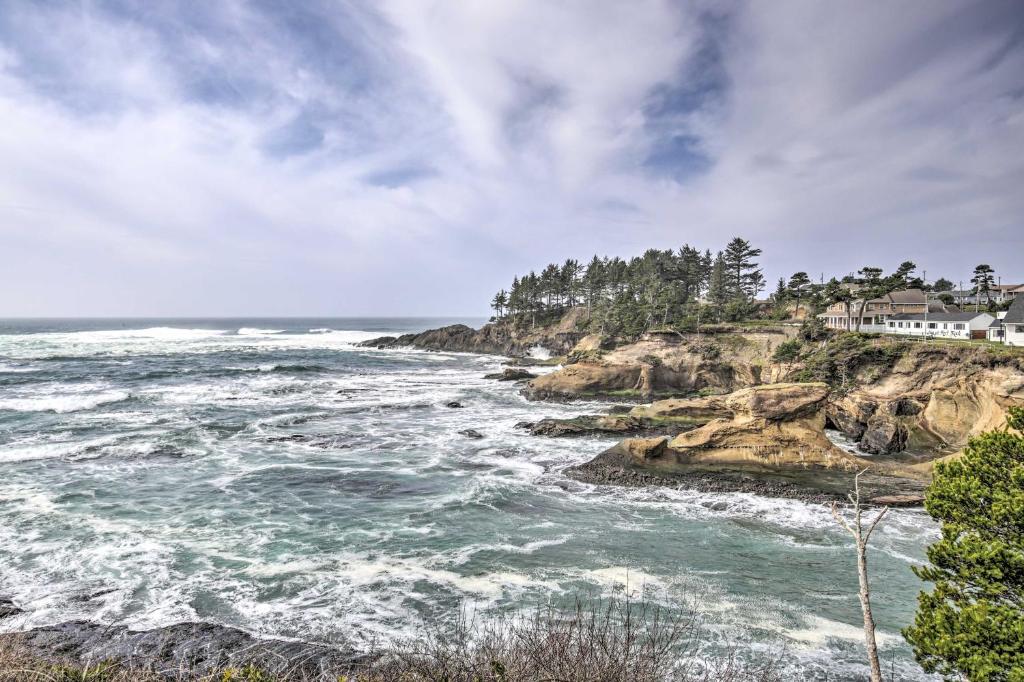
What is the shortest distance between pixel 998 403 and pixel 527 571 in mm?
27100

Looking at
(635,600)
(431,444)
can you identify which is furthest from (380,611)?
(431,444)

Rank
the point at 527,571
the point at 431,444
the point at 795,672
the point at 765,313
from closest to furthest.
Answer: the point at 795,672
the point at 527,571
the point at 431,444
the point at 765,313

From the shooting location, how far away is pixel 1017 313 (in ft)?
135

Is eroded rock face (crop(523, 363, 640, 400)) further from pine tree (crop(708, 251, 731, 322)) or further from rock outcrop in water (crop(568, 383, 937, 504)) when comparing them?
pine tree (crop(708, 251, 731, 322))

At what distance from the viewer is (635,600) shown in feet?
42.0

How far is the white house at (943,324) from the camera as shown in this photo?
5384cm

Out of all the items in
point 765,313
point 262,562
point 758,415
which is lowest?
point 262,562

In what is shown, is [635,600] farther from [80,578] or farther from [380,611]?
[80,578]

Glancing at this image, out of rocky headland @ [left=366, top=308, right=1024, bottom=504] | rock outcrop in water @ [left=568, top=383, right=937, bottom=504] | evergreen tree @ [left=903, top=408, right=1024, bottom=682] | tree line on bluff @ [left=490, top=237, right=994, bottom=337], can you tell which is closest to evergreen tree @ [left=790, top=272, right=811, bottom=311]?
tree line on bluff @ [left=490, top=237, right=994, bottom=337]

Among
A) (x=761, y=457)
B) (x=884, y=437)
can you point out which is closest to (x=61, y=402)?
(x=761, y=457)

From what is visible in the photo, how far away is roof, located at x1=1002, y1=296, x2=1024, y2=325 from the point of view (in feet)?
131

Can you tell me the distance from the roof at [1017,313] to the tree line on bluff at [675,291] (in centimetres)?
836

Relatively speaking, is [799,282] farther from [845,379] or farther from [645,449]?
[645,449]

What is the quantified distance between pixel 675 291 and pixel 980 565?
261ft
